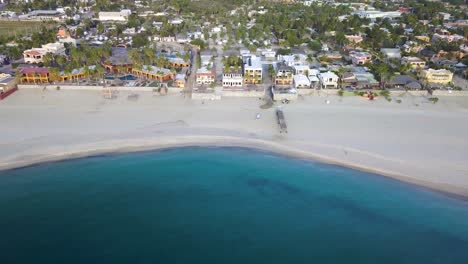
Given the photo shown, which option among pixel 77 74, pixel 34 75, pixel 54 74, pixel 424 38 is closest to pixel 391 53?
pixel 424 38

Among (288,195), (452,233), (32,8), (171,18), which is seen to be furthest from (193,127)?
(32,8)

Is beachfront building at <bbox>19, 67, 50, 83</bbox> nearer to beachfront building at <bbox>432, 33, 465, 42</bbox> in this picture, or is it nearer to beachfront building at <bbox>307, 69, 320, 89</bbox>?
beachfront building at <bbox>307, 69, 320, 89</bbox>

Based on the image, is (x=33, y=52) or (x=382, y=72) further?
(x=33, y=52)

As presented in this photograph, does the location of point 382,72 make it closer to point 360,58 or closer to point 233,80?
point 360,58

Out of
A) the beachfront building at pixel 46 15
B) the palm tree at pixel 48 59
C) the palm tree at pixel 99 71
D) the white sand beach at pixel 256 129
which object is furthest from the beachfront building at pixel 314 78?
the beachfront building at pixel 46 15

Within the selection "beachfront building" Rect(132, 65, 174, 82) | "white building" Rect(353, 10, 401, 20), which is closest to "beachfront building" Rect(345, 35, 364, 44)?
"white building" Rect(353, 10, 401, 20)
